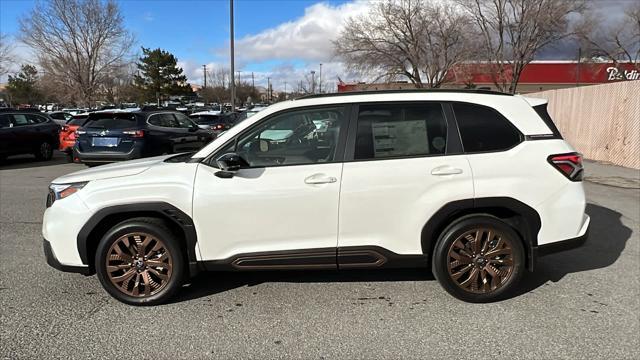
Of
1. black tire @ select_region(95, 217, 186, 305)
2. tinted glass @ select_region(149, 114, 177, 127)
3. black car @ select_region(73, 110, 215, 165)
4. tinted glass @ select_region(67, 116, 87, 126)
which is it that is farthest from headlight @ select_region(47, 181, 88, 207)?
tinted glass @ select_region(67, 116, 87, 126)

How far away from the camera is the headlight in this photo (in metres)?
3.84

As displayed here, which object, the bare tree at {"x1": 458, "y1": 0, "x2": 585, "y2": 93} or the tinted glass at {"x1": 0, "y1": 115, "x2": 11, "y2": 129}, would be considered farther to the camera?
the bare tree at {"x1": 458, "y1": 0, "x2": 585, "y2": 93}

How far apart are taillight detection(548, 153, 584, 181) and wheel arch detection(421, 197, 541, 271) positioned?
425 mm

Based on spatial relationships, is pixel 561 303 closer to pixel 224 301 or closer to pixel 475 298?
pixel 475 298

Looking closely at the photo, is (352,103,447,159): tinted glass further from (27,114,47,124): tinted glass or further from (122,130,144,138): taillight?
(27,114,47,124): tinted glass

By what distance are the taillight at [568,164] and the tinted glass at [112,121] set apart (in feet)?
29.4

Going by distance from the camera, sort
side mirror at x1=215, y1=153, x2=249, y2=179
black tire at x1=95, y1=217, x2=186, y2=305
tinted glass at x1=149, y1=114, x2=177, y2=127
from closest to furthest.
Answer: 1. side mirror at x1=215, y1=153, x2=249, y2=179
2. black tire at x1=95, y1=217, x2=186, y2=305
3. tinted glass at x1=149, y1=114, x2=177, y2=127

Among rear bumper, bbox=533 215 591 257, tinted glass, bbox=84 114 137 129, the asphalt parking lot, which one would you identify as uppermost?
tinted glass, bbox=84 114 137 129

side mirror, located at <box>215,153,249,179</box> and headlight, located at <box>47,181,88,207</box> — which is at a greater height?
side mirror, located at <box>215,153,249,179</box>

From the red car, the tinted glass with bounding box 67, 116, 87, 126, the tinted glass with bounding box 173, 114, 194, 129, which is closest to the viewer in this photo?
the tinted glass with bounding box 173, 114, 194, 129

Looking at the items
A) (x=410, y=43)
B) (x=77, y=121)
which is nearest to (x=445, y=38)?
(x=410, y=43)

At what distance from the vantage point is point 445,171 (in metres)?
3.76

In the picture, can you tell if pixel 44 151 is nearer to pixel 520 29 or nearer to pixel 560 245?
pixel 560 245

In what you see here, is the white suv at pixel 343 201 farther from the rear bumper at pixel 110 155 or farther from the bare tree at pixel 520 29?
the bare tree at pixel 520 29
